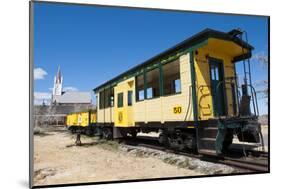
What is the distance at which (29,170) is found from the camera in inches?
208

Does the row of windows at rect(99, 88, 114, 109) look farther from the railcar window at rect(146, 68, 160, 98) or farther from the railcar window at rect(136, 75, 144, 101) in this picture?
the railcar window at rect(146, 68, 160, 98)

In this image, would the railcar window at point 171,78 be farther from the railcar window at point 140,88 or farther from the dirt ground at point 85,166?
Result: the dirt ground at point 85,166

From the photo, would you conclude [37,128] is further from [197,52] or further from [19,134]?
[197,52]

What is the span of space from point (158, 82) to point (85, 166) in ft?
8.47

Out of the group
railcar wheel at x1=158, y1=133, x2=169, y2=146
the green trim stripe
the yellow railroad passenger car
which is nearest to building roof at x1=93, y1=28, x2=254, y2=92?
the yellow railroad passenger car

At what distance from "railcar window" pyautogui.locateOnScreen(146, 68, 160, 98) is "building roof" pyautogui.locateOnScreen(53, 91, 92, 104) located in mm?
1473

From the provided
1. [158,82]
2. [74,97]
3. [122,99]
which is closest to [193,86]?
[158,82]

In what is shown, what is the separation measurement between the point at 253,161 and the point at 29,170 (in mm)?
4489

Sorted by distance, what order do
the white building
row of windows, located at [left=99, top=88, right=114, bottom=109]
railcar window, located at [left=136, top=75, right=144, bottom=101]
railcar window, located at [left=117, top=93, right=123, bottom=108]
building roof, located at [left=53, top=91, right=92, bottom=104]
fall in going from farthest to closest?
row of windows, located at [left=99, top=88, right=114, bottom=109]
railcar window, located at [left=117, top=93, right=123, bottom=108]
railcar window, located at [left=136, top=75, right=144, bottom=101]
building roof, located at [left=53, top=91, right=92, bottom=104]
the white building

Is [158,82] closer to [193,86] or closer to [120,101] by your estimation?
[193,86]

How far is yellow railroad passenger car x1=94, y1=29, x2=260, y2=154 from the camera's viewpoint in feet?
19.7

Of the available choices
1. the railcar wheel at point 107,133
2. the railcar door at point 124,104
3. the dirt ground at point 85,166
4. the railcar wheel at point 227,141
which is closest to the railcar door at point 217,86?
the railcar wheel at point 227,141

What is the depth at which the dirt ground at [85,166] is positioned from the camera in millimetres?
5500

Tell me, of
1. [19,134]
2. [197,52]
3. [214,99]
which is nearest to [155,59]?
[197,52]
